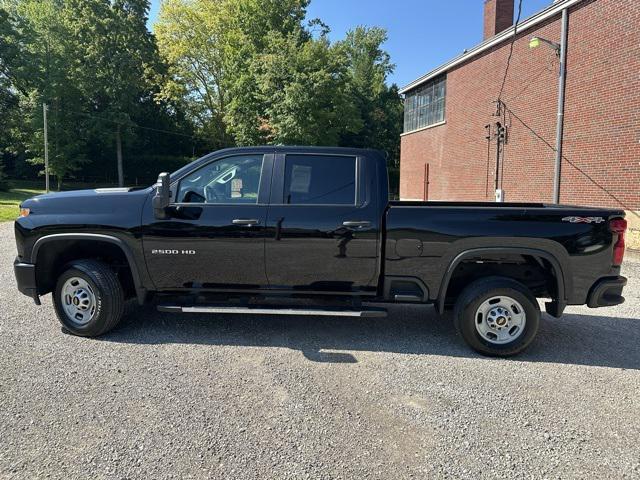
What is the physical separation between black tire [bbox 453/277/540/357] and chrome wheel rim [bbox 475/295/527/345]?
0.08 ft

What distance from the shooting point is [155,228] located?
15.0 feet

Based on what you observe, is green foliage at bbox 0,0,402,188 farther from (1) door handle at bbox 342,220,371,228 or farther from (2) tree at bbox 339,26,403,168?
(1) door handle at bbox 342,220,371,228

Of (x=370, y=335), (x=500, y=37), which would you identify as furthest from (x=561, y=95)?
(x=370, y=335)

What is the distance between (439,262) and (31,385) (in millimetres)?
3655

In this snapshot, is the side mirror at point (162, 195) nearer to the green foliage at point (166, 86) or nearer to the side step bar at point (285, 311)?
the side step bar at point (285, 311)

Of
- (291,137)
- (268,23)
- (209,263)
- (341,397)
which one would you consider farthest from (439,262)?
(268,23)

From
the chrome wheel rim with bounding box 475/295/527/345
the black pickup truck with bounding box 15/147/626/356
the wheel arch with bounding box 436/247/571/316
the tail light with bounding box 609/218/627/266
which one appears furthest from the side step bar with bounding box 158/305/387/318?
the tail light with bounding box 609/218/627/266

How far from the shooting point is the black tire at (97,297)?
4.65 metres

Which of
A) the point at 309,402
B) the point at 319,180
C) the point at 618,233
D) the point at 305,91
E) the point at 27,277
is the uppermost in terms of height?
the point at 305,91

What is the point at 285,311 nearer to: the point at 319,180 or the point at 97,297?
the point at 319,180

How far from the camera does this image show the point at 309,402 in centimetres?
351

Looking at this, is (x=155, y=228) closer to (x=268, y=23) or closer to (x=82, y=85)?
(x=268, y=23)

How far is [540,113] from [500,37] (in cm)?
384

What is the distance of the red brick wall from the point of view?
12.2 m
